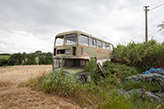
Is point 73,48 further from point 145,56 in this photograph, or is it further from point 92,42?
point 145,56

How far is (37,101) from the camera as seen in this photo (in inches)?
162

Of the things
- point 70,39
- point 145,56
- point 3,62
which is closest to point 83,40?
point 70,39

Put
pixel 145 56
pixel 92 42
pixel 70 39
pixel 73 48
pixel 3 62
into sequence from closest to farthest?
pixel 73 48 < pixel 70 39 < pixel 92 42 < pixel 145 56 < pixel 3 62

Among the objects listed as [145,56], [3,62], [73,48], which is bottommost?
[3,62]

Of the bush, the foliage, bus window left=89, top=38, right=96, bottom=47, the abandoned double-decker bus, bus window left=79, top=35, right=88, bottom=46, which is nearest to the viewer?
the abandoned double-decker bus

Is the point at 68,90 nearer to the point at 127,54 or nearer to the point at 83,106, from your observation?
the point at 83,106

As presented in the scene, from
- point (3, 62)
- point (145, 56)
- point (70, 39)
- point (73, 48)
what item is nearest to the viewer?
point (73, 48)

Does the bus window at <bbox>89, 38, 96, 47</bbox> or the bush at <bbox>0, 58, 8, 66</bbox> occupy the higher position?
the bus window at <bbox>89, 38, 96, 47</bbox>

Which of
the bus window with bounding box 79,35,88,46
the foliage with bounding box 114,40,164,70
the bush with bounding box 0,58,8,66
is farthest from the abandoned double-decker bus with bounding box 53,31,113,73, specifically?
the bush with bounding box 0,58,8,66

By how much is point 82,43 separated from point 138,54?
24.1 ft

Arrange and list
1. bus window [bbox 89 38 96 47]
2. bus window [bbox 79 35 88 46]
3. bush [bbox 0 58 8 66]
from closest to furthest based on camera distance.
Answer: bus window [bbox 79 35 88 46]
bus window [bbox 89 38 96 47]
bush [bbox 0 58 8 66]

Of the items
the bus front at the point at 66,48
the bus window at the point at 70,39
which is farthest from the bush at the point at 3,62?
the bus window at the point at 70,39

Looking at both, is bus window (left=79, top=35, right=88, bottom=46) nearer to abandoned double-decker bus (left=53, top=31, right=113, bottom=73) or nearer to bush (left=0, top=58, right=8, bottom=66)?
abandoned double-decker bus (left=53, top=31, right=113, bottom=73)

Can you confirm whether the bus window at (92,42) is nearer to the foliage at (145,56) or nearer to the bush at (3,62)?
the foliage at (145,56)
